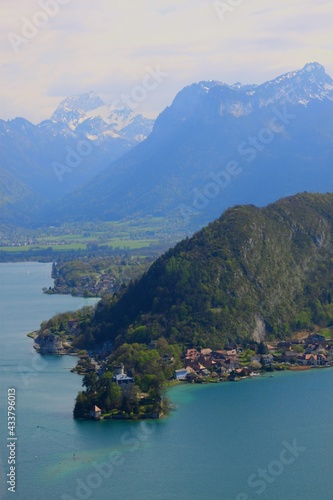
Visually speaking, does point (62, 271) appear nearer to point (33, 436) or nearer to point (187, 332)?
point (187, 332)

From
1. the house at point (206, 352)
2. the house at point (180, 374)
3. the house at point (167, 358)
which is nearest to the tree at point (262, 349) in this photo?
the house at point (206, 352)

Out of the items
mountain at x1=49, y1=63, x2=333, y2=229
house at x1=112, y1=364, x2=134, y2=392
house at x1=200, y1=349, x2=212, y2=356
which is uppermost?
mountain at x1=49, y1=63, x2=333, y2=229

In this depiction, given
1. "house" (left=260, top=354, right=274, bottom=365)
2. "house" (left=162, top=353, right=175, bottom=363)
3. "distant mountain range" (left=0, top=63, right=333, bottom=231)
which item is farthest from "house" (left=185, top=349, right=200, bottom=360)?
"distant mountain range" (left=0, top=63, right=333, bottom=231)

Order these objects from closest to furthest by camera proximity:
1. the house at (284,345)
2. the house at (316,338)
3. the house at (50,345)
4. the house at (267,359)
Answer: the house at (267,359) < the house at (284,345) < the house at (316,338) < the house at (50,345)

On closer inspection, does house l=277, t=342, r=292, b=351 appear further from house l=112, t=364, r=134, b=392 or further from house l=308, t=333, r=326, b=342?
house l=112, t=364, r=134, b=392

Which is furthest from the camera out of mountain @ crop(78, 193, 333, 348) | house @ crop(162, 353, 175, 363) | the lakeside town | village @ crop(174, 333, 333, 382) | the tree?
mountain @ crop(78, 193, 333, 348)

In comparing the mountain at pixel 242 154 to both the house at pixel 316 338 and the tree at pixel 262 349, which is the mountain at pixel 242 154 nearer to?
the house at pixel 316 338
